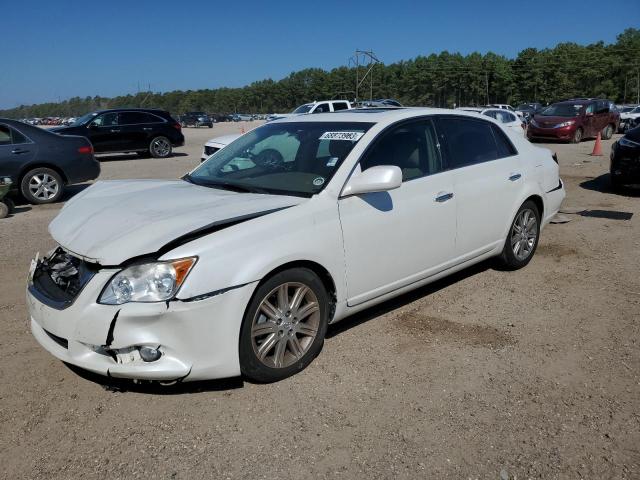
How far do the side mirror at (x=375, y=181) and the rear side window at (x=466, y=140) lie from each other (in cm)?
110

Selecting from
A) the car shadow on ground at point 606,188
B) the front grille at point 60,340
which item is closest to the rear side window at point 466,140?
the front grille at point 60,340

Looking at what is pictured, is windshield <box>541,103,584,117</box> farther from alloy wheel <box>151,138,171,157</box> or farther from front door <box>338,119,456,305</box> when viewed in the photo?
front door <box>338,119,456,305</box>

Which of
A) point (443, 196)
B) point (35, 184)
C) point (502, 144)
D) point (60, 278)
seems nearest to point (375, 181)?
point (443, 196)

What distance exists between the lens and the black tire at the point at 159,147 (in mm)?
18375

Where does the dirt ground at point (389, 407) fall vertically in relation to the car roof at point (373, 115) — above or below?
below

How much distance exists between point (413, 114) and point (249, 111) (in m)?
151

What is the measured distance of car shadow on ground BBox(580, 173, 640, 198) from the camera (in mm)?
9969

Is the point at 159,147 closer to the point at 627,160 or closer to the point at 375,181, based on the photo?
the point at 627,160

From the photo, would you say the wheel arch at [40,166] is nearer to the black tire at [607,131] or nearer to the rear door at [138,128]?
the rear door at [138,128]

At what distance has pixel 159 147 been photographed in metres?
18.5

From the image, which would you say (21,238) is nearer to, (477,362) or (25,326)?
(25,326)

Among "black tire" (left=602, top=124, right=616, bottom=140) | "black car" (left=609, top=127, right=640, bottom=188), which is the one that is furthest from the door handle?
"black tire" (left=602, top=124, right=616, bottom=140)

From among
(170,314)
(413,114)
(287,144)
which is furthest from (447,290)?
(170,314)

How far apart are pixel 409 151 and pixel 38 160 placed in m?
7.61
